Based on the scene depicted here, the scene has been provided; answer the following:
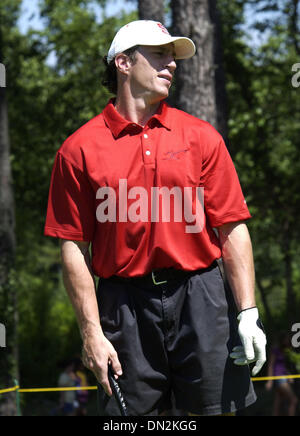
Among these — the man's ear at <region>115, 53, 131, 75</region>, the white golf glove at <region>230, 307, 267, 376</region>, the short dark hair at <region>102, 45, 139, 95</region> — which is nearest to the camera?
the white golf glove at <region>230, 307, 267, 376</region>

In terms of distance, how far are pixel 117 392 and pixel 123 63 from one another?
1381mm

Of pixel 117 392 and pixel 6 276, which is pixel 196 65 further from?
pixel 6 276

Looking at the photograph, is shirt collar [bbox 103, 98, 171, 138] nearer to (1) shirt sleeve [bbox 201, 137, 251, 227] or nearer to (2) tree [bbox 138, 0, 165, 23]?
(1) shirt sleeve [bbox 201, 137, 251, 227]

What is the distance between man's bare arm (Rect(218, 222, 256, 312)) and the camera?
298 cm

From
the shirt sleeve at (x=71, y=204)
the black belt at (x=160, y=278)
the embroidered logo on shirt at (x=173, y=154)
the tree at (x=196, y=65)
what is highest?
the tree at (x=196, y=65)

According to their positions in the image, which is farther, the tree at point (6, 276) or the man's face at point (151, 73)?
the tree at point (6, 276)

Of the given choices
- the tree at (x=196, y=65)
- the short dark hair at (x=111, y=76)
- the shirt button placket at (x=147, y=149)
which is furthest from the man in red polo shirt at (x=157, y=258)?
the tree at (x=196, y=65)

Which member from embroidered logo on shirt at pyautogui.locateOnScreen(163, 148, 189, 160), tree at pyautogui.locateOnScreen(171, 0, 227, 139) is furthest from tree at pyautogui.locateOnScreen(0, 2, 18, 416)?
embroidered logo on shirt at pyautogui.locateOnScreen(163, 148, 189, 160)

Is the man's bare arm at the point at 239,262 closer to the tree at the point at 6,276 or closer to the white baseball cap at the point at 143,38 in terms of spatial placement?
the white baseball cap at the point at 143,38

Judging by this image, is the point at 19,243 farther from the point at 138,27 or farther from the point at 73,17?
the point at 138,27

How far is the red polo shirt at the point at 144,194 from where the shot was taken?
2932mm

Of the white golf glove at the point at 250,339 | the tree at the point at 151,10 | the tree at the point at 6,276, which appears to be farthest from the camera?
the tree at the point at 6,276

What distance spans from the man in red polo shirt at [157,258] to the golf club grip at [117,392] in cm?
3

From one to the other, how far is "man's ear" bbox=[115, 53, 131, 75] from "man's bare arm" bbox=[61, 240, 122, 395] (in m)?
0.77
